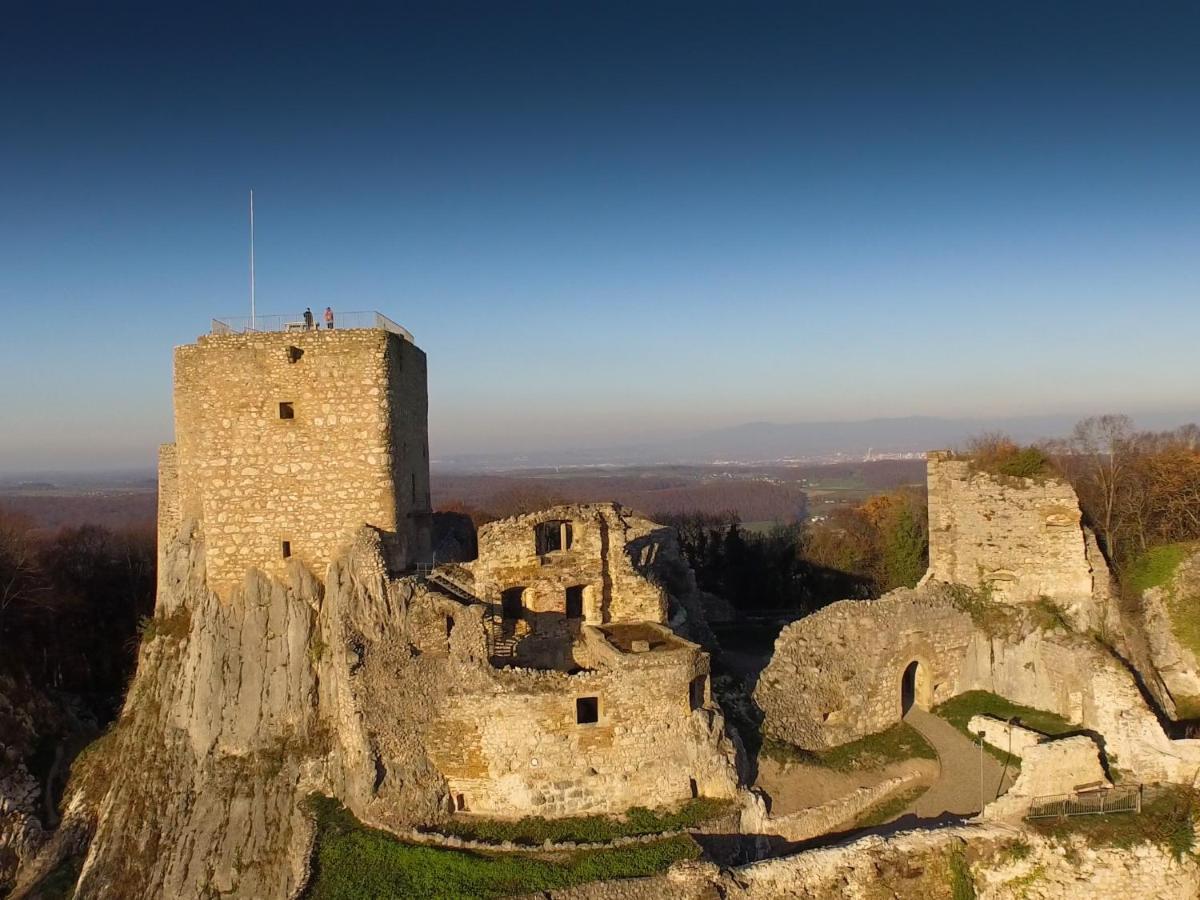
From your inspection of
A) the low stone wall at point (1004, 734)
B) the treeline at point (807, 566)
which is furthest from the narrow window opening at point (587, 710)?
the treeline at point (807, 566)

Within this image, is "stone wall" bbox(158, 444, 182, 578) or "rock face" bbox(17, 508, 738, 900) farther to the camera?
"stone wall" bbox(158, 444, 182, 578)

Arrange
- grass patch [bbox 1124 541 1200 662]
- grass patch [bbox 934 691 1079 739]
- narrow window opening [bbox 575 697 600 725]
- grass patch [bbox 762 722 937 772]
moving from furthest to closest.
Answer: grass patch [bbox 1124 541 1200 662] → grass patch [bbox 934 691 1079 739] → grass patch [bbox 762 722 937 772] → narrow window opening [bbox 575 697 600 725]

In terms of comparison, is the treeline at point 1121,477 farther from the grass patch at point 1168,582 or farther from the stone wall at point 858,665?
the stone wall at point 858,665

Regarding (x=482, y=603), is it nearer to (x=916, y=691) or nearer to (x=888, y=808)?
(x=888, y=808)

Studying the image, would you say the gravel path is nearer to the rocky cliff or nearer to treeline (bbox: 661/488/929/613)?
the rocky cliff

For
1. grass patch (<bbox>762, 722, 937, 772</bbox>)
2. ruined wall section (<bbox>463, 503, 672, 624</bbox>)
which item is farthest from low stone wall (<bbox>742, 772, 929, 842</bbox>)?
ruined wall section (<bbox>463, 503, 672, 624</bbox>)

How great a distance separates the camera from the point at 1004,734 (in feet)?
58.2

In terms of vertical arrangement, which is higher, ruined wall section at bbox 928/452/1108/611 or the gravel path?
ruined wall section at bbox 928/452/1108/611

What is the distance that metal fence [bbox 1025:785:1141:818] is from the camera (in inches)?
592

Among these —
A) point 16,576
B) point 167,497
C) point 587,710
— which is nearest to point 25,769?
→ point 167,497

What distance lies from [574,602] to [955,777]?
8.99 meters

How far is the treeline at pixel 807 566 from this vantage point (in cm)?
3497

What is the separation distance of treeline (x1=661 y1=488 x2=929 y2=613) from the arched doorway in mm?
12723

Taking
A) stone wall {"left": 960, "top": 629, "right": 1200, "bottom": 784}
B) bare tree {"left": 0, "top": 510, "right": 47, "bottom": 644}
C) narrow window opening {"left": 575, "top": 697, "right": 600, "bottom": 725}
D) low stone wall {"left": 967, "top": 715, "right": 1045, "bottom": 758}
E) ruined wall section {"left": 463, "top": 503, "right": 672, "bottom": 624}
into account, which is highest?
ruined wall section {"left": 463, "top": 503, "right": 672, "bottom": 624}
